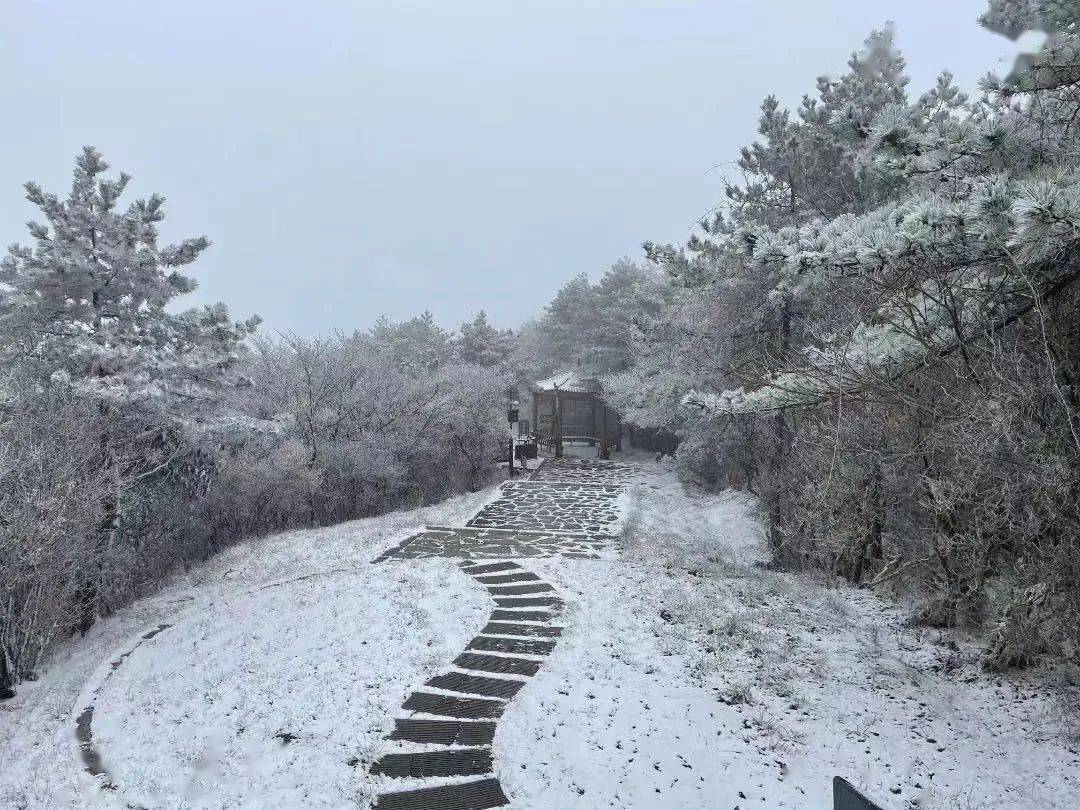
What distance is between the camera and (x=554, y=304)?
1245 inches

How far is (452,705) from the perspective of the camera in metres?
4.21

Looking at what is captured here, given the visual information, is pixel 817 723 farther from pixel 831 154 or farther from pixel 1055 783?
pixel 831 154

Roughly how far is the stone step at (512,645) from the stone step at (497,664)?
0.14 meters

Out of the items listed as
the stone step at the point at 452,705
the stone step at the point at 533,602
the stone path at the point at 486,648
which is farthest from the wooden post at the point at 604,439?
the stone step at the point at 452,705

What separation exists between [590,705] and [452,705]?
0.97m

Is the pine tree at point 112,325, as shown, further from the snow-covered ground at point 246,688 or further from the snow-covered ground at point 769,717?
the snow-covered ground at point 769,717

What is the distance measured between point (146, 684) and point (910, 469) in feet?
21.0

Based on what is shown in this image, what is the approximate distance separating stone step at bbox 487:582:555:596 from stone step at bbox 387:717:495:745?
2.65m

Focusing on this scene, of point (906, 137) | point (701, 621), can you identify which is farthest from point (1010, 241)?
point (701, 621)

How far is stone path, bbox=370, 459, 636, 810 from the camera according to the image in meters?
3.43

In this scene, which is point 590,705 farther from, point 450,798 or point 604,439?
point 604,439

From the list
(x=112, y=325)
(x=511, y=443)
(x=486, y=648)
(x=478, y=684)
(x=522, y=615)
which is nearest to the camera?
(x=478, y=684)

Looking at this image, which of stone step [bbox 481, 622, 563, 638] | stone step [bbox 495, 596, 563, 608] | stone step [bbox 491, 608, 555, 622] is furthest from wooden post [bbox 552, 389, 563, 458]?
stone step [bbox 481, 622, 563, 638]

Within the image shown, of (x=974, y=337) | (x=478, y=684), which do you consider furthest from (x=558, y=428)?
(x=974, y=337)
